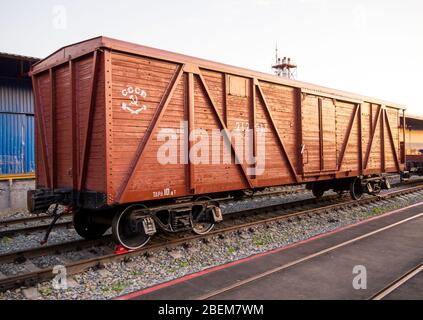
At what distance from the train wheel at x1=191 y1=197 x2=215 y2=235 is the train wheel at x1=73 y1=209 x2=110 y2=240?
7.45 feet

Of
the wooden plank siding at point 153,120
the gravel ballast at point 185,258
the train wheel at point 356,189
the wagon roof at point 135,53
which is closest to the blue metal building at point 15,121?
the wagon roof at point 135,53

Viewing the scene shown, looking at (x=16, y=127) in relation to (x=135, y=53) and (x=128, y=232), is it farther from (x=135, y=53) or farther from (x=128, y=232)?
(x=135, y=53)

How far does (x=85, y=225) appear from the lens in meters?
7.91

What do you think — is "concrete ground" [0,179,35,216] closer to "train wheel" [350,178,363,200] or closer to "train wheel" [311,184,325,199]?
"train wheel" [311,184,325,199]

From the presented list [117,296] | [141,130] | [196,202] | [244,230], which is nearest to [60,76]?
[141,130]

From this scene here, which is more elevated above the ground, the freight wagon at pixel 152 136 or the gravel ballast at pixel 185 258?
the freight wagon at pixel 152 136

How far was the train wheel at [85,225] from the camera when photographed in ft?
25.6

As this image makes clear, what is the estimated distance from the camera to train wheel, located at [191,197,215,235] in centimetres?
782

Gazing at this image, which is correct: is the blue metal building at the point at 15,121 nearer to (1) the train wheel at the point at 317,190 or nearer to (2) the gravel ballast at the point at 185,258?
(2) the gravel ballast at the point at 185,258

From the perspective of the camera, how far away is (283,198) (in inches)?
560

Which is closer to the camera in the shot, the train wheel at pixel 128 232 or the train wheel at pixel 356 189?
the train wheel at pixel 128 232

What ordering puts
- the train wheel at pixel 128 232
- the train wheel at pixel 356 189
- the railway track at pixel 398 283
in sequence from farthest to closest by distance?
the train wheel at pixel 356 189 → the train wheel at pixel 128 232 → the railway track at pixel 398 283

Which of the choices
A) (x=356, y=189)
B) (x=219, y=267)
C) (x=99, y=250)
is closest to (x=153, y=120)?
(x=99, y=250)

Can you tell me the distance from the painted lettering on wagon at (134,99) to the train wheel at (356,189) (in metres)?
9.47
